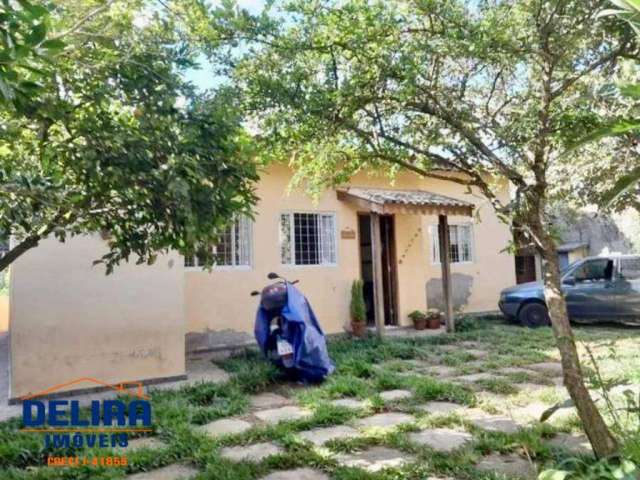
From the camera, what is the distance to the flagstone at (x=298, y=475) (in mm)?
3721

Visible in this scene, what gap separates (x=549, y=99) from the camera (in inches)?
154

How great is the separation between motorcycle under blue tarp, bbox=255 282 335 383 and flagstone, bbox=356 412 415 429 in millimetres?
1674

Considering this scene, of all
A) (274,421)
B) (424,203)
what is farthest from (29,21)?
(424,203)

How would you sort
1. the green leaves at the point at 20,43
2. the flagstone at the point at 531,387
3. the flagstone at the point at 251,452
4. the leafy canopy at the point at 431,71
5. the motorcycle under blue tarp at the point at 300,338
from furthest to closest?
the motorcycle under blue tarp at the point at 300,338 < the flagstone at the point at 531,387 < the flagstone at the point at 251,452 < the leafy canopy at the point at 431,71 < the green leaves at the point at 20,43

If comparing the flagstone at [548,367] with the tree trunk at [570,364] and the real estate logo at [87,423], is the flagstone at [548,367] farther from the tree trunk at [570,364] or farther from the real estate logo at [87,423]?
the real estate logo at [87,423]

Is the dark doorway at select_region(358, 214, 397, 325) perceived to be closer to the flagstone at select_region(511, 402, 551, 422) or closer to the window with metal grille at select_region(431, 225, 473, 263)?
the window with metal grille at select_region(431, 225, 473, 263)

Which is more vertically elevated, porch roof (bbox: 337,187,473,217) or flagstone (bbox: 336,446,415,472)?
porch roof (bbox: 337,187,473,217)

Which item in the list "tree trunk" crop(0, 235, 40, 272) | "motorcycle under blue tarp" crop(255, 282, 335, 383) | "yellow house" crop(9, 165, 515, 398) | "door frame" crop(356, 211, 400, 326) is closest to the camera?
"tree trunk" crop(0, 235, 40, 272)

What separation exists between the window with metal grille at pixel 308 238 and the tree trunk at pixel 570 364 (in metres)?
6.95

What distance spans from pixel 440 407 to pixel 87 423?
12.7ft

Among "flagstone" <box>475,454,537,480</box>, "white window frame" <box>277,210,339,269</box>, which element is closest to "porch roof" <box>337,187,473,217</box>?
"white window frame" <box>277,210,339,269</box>

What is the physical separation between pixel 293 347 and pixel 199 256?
12.5 feet

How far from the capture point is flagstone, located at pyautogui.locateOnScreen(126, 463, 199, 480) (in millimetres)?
3832

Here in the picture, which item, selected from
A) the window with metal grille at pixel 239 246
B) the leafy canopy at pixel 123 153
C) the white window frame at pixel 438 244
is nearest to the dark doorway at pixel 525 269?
the white window frame at pixel 438 244
